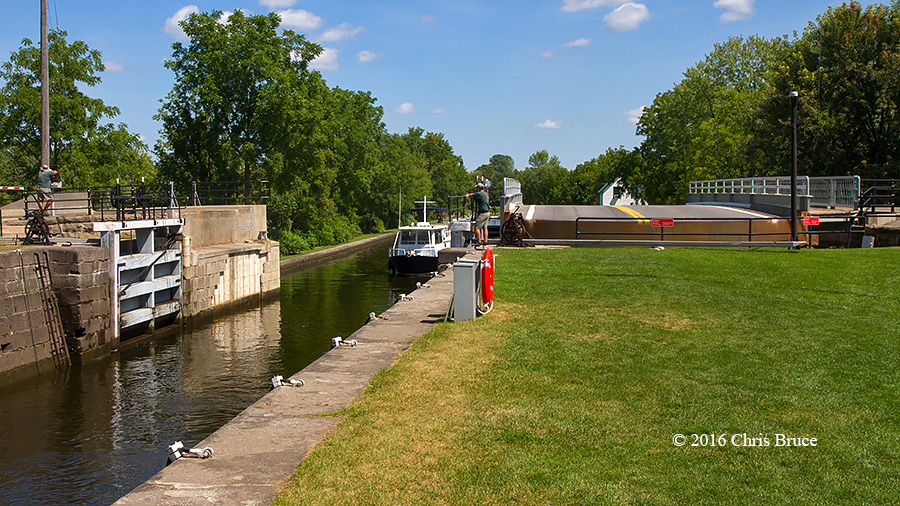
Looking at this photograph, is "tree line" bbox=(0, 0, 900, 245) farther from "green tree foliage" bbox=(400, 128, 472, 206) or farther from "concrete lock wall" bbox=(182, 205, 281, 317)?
"green tree foliage" bbox=(400, 128, 472, 206)

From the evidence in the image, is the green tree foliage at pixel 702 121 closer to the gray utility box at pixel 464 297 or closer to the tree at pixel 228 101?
the tree at pixel 228 101

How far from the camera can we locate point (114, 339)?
819 inches

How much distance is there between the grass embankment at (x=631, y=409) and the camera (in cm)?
576

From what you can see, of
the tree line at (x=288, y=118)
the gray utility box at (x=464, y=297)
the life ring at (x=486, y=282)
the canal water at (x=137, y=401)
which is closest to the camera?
the canal water at (x=137, y=401)

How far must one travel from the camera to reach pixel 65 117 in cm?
3775

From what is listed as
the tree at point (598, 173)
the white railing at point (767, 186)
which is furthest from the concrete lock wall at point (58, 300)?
the tree at point (598, 173)

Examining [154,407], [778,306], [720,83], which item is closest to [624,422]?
[778,306]

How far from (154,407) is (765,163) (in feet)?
140

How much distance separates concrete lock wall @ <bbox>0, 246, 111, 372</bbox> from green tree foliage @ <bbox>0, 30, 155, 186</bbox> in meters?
19.3

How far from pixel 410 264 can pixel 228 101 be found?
16.1 meters

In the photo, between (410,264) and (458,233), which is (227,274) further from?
(458,233)

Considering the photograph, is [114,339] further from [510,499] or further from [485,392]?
[510,499]

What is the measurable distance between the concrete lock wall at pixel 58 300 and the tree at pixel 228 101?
2624 cm

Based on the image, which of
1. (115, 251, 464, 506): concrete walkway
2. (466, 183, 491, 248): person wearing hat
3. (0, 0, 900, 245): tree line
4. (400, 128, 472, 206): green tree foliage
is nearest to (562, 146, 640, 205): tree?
(0, 0, 900, 245): tree line
